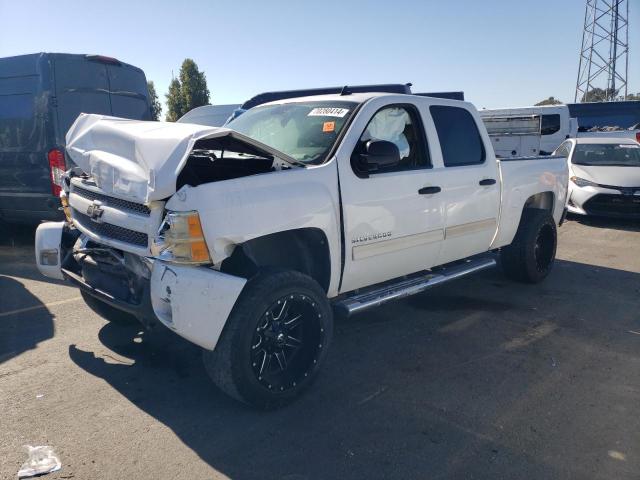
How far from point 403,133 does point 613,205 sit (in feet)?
24.0

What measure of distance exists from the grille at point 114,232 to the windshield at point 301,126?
1.32 meters

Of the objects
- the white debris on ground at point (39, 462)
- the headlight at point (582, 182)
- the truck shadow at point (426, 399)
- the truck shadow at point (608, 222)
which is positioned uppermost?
the headlight at point (582, 182)

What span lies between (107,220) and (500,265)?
4884 mm

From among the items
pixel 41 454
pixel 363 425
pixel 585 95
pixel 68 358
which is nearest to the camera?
pixel 41 454

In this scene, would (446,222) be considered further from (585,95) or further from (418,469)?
(585,95)

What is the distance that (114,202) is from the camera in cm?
361

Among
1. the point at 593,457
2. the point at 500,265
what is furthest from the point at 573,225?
the point at 593,457

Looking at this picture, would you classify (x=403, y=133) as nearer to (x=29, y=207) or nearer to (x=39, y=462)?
(x=39, y=462)

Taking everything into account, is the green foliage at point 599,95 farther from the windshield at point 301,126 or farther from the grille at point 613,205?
the windshield at point 301,126

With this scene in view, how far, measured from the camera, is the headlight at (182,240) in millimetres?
3078

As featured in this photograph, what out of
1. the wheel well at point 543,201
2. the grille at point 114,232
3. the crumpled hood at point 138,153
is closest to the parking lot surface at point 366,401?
the grille at point 114,232

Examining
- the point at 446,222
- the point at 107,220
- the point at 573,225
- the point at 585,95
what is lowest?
the point at 573,225

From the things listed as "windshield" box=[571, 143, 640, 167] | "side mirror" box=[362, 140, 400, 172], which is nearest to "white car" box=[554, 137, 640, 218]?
"windshield" box=[571, 143, 640, 167]

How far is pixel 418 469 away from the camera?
2840 millimetres
